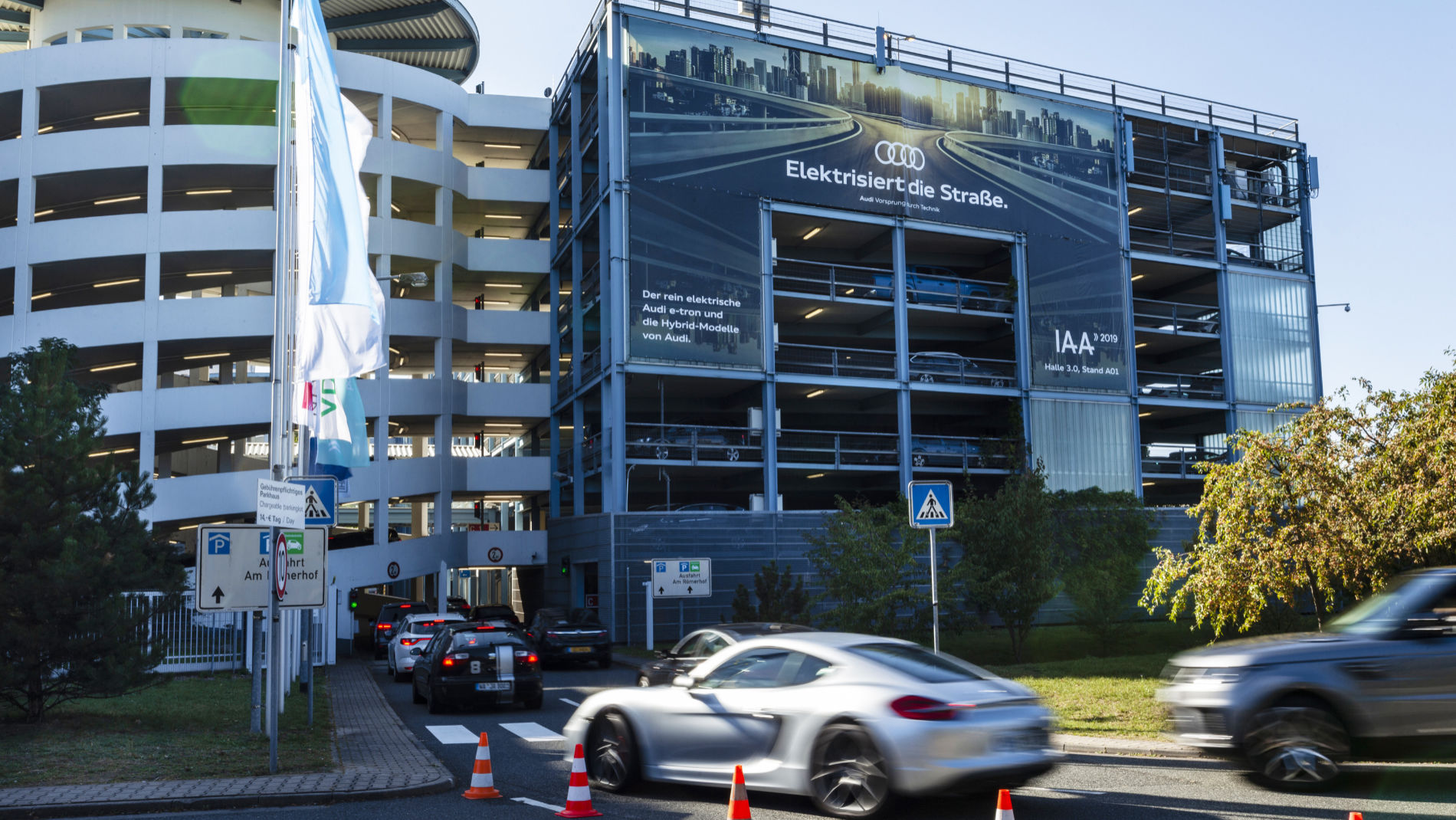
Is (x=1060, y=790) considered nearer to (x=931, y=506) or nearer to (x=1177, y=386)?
(x=931, y=506)

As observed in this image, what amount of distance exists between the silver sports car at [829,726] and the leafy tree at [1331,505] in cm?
1145

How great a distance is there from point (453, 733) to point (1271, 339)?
143 ft

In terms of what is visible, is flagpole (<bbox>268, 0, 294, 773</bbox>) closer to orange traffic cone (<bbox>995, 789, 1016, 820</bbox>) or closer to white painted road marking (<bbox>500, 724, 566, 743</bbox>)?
white painted road marking (<bbox>500, 724, 566, 743</bbox>)

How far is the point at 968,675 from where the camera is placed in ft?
29.8

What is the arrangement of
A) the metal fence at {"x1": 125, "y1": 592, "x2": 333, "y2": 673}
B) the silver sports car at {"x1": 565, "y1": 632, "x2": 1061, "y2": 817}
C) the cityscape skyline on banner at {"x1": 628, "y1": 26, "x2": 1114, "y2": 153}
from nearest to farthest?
1. the silver sports car at {"x1": 565, "y1": 632, "x2": 1061, "y2": 817}
2. the metal fence at {"x1": 125, "y1": 592, "x2": 333, "y2": 673}
3. the cityscape skyline on banner at {"x1": 628, "y1": 26, "x2": 1114, "y2": 153}

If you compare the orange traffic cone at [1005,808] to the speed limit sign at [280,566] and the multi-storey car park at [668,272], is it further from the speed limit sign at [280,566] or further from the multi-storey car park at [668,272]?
the multi-storey car park at [668,272]

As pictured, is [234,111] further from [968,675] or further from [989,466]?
[968,675]

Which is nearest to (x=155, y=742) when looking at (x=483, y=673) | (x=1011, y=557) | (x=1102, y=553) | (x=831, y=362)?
(x=483, y=673)

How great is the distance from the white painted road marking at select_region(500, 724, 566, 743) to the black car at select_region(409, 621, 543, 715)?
1.71 meters

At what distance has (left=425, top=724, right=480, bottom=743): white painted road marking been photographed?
15044mm

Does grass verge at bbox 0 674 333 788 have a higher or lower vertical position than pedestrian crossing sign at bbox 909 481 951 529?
lower

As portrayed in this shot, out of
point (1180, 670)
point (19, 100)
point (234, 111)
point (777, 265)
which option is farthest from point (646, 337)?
point (1180, 670)

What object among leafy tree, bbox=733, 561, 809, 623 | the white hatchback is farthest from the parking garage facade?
the white hatchback

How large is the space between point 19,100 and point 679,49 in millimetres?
23531
